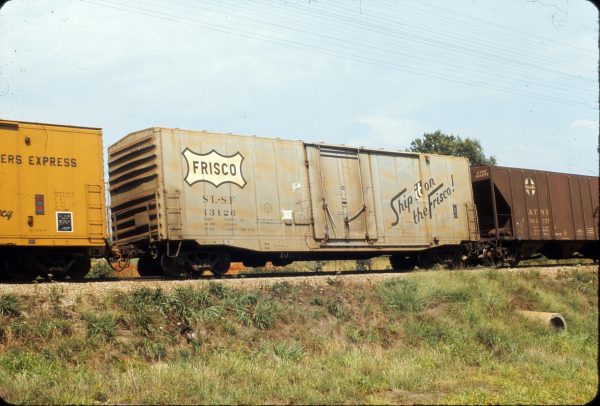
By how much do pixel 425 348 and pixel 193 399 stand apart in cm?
553

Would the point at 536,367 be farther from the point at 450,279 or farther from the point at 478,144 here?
the point at 478,144

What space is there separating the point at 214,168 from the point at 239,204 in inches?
44.0

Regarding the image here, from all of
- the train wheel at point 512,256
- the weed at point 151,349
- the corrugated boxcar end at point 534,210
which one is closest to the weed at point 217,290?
the weed at point 151,349

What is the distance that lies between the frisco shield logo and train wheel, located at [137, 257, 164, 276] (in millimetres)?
2656

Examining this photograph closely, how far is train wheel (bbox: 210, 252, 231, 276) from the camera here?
50.9ft

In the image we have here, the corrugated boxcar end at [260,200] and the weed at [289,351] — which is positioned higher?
the corrugated boxcar end at [260,200]

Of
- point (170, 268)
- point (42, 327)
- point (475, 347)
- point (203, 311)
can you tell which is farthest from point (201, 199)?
point (475, 347)

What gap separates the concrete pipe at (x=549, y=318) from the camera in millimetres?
13109

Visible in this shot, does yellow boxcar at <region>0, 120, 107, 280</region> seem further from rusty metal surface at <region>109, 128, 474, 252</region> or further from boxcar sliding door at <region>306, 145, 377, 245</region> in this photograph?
boxcar sliding door at <region>306, 145, 377, 245</region>

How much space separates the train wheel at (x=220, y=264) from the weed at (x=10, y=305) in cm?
568

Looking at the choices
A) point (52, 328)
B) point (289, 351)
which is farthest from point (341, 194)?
point (52, 328)

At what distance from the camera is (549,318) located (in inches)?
513

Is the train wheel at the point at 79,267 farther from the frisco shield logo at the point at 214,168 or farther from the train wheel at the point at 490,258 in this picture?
the train wheel at the point at 490,258

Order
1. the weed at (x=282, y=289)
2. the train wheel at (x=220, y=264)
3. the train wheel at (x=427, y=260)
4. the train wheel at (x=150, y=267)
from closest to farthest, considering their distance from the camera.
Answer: the weed at (x=282, y=289) → the train wheel at (x=220, y=264) → the train wheel at (x=150, y=267) → the train wheel at (x=427, y=260)
